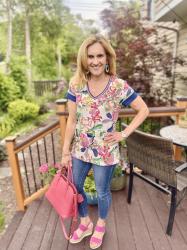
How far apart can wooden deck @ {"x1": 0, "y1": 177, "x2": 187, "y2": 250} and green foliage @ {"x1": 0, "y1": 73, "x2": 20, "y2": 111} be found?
20.0 ft

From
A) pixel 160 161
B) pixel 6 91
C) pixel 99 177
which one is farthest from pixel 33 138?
pixel 6 91

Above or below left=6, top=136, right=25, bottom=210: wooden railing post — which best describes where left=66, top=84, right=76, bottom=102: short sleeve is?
above

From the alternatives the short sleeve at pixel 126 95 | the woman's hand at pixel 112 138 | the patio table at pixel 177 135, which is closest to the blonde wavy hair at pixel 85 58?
the short sleeve at pixel 126 95

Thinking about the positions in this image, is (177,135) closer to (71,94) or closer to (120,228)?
(120,228)

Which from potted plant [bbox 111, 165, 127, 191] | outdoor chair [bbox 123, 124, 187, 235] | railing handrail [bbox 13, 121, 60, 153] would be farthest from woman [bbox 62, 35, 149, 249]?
potted plant [bbox 111, 165, 127, 191]

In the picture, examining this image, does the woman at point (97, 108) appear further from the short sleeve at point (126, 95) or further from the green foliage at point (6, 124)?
the green foliage at point (6, 124)

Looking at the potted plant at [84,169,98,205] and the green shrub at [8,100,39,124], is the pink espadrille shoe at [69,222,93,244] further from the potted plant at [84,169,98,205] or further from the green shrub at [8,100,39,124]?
the green shrub at [8,100,39,124]

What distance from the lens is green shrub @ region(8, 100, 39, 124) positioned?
7461 mm

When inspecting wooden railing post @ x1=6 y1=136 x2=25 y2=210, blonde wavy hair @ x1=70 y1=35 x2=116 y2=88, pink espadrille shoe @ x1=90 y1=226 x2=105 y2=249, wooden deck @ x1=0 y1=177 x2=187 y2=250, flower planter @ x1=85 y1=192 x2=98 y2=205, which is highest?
blonde wavy hair @ x1=70 y1=35 x2=116 y2=88

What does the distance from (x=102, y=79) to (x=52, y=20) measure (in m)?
14.0

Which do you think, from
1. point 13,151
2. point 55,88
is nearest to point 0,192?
point 13,151

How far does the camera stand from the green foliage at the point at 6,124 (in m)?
6.42

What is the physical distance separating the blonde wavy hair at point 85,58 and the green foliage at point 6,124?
5224mm

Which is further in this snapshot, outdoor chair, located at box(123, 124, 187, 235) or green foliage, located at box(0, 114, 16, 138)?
green foliage, located at box(0, 114, 16, 138)
